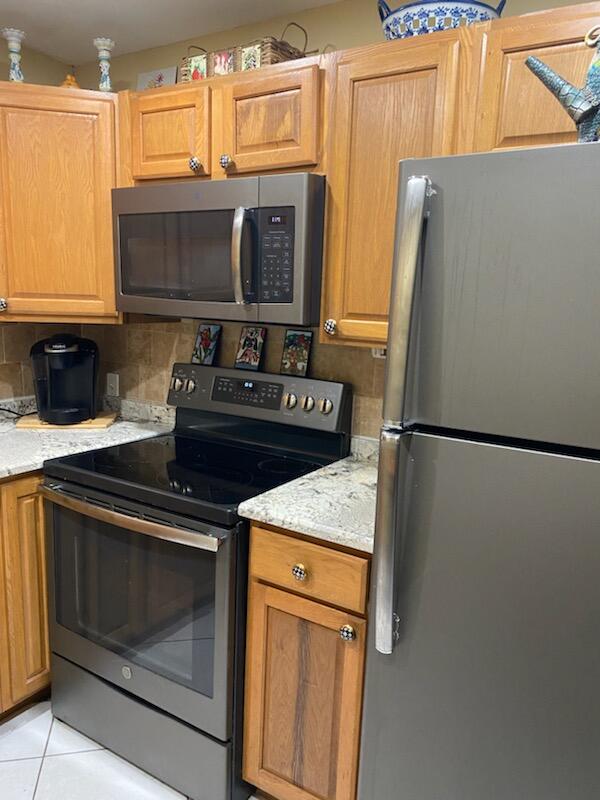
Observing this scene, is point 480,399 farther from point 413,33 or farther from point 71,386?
point 71,386

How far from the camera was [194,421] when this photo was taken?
231cm

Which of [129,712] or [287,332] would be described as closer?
[129,712]

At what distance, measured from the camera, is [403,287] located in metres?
1.09

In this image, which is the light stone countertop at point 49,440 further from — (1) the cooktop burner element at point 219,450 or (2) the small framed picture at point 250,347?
(2) the small framed picture at point 250,347

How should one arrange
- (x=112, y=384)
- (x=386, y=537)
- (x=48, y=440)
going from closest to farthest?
(x=386, y=537)
(x=48, y=440)
(x=112, y=384)

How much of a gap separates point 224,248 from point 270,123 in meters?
0.38

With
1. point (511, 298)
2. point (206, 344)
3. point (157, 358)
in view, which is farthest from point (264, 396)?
point (511, 298)

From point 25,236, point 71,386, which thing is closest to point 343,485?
point 71,386

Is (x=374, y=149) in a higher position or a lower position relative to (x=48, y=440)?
higher

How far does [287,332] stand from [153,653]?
1126 mm

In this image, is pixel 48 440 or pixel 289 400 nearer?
pixel 289 400

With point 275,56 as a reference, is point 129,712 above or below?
below

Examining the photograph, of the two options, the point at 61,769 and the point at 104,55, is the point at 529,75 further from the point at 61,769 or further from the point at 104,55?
the point at 61,769

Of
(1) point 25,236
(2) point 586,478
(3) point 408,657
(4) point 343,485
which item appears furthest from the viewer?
(1) point 25,236
